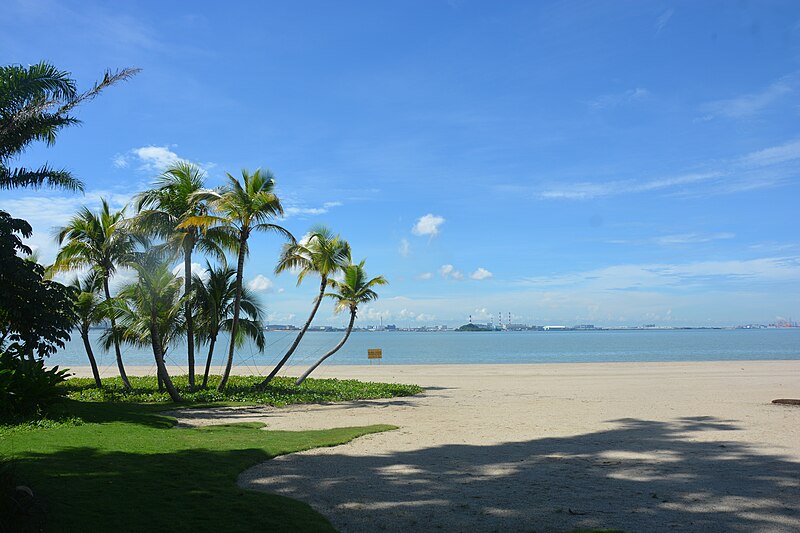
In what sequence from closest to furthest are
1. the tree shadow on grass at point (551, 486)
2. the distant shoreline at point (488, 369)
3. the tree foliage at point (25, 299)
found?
the tree shadow on grass at point (551, 486), the tree foliage at point (25, 299), the distant shoreline at point (488, 369)

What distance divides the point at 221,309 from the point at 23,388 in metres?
11.2

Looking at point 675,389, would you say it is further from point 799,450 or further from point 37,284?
point 37,284

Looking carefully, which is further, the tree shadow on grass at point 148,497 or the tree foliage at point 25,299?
the tree foliage at point 25,299

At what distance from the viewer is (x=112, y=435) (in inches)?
391

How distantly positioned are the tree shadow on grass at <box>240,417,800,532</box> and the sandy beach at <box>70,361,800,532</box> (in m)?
0.02

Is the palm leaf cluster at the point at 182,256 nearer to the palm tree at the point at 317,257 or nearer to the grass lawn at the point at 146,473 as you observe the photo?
the palm tree at the point at 317,257

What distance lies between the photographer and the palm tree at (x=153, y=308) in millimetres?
17156

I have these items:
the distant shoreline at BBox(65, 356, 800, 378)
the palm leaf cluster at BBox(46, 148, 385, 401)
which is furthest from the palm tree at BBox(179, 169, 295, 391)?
the distant shoreline at BBox(65, 356, 800, 378)

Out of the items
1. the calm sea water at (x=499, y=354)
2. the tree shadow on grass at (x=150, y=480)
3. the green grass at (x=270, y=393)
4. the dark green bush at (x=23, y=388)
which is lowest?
the calm sea water at (x=499, y=354)

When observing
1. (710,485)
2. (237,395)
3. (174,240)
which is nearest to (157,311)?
(174,240)

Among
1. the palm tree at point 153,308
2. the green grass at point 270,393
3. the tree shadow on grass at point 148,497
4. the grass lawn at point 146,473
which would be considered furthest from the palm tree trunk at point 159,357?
the tree shadow on grass at point 148,497

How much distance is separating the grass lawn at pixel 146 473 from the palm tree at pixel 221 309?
8.87 metres

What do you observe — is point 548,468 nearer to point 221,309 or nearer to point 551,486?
point 551,486

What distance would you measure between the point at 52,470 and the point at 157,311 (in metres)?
11.4
